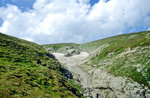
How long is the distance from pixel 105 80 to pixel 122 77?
19.3ft

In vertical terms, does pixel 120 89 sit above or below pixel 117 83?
below

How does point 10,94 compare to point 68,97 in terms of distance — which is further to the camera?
point 68,97

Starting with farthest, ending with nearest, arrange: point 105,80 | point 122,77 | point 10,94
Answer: point 105,80 → point 122,77 → point 10,94

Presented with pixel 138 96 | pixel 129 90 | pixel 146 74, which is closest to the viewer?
pixel 138 96

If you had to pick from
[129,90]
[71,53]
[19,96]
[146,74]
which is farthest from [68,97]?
[71,53]

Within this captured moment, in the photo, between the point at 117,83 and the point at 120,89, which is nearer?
the point at 120,89

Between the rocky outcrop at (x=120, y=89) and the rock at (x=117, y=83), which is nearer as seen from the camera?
the rocky outcrop at (x=120, y=89)

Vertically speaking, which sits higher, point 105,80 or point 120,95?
point 105,80

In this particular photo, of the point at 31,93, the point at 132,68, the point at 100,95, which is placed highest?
the point at 132,68

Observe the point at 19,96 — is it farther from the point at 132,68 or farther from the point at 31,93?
the point at 132,68

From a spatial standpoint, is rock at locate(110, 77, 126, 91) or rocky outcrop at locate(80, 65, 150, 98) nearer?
rocky outcrop at locate(80, 65, 150, 98)

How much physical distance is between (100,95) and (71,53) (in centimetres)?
9855

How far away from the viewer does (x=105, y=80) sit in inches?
1409

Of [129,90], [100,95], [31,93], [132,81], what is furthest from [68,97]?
[132,81]
